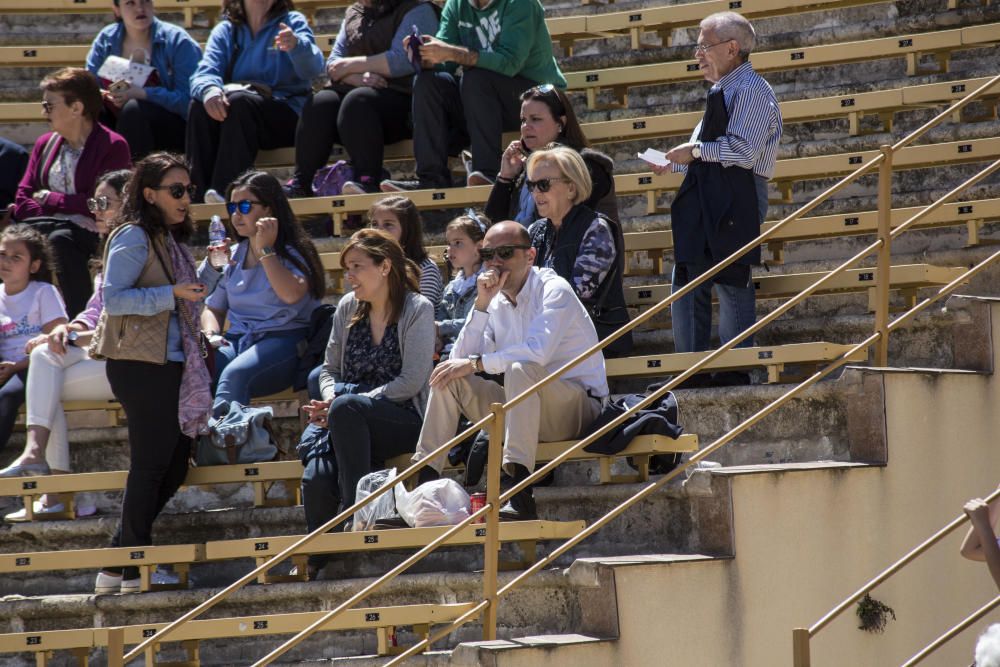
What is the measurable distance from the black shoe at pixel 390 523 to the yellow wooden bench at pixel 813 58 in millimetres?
3552

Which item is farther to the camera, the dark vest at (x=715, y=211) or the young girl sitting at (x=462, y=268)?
the young girl sitting at (x=462, y=268)

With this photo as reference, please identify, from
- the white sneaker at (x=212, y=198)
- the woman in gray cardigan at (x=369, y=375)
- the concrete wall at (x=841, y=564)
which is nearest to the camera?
the concrete wall at (x=841, y=564)

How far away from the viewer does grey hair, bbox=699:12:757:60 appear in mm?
6203

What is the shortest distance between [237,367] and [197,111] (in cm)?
209

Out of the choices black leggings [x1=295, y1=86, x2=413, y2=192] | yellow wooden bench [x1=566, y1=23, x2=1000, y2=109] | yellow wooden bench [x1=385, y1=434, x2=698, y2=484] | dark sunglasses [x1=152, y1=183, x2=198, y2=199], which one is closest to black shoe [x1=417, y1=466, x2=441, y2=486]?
yellow wooden bench [x1=385, y1=434, x2=698, y2=484]

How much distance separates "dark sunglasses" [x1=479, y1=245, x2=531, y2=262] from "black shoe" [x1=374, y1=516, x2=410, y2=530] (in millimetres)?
1010

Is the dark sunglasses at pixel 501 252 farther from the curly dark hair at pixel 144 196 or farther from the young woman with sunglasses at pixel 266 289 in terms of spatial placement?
the curly dark hair at pixel 144 196

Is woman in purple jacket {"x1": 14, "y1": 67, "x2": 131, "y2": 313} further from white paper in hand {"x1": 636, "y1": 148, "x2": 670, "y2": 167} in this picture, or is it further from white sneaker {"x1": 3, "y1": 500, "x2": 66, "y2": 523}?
white paper in hand {"x1": 636, "y1": 148, "x2": 670, "y2": 167}

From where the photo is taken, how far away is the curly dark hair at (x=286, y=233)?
6.50m

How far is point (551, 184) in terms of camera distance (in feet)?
19.8

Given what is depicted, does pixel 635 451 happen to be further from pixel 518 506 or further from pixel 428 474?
pixel 428 474

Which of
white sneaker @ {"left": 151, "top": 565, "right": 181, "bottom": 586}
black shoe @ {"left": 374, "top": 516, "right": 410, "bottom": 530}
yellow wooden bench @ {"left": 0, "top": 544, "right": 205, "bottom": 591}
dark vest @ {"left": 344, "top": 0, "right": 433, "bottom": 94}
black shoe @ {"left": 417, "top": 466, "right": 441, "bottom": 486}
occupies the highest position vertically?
dark vest @ {"left": 344, "top": 0, "right": 433, "bottom": 94}

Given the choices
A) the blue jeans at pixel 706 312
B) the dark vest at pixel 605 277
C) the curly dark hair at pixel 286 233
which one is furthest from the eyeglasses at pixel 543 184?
the curly dark hair at pixel 286 233

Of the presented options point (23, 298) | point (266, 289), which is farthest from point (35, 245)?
point (266, 289)
